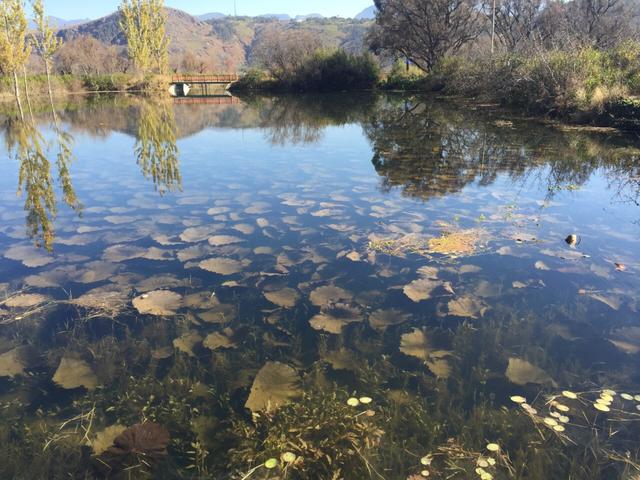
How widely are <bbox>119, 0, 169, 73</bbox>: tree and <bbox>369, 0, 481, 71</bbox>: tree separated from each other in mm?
20519

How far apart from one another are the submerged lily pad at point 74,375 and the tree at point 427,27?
3264 cm

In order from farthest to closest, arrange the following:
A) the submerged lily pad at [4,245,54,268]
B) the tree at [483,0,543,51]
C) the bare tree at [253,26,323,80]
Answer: the tree at [483,0,543,51] < the bare tree at [253,26,323,80] < the submerged lily pad at [4,245,54,268]

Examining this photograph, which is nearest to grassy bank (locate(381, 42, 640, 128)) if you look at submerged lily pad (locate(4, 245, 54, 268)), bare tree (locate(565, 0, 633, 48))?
submerged lily pad (locate(4, 245, 54, 268))

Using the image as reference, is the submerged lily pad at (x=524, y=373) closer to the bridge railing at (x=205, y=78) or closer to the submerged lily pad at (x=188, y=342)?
the submerged lily pad at (x=188, y=342)

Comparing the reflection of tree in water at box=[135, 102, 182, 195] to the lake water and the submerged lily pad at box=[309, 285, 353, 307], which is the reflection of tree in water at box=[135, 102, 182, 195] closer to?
the lake water

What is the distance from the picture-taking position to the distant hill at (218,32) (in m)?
136

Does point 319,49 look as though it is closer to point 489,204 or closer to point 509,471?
point 489,204

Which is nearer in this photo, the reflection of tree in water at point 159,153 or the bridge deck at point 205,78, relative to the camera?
the reflection of tree in water at point 159,153

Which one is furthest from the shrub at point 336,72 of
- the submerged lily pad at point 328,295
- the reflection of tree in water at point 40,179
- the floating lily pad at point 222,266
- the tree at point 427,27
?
the submerged lily pad at point 328,295

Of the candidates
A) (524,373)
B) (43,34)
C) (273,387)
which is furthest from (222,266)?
(43,34)

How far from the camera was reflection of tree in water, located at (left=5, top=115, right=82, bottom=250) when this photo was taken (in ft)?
18.9

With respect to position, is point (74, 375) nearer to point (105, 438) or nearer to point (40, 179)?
point (105, 438)

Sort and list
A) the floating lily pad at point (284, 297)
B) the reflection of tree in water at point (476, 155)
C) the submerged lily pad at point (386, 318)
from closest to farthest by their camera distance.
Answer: the submerged lily pad at point (386, 318), the floating lily pad at point (284, 297), the reflection of tree in water at point (476, 155)

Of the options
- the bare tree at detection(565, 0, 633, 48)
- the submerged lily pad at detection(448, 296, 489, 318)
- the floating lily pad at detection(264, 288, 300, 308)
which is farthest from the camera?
the bare tree at detection(565, 0, 633, 48)
